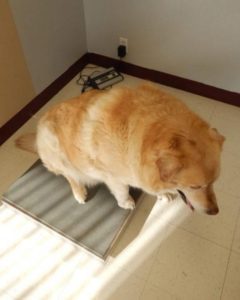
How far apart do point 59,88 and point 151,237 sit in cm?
156

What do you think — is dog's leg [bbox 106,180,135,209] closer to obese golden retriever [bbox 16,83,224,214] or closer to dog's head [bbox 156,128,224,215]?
obese golden retriever [bbox 16,83,224,214]

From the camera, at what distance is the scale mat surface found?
1.57 m

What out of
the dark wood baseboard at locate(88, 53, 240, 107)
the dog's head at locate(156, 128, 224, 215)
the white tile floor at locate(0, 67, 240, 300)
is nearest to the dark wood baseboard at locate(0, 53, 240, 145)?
the dark wood baseboard at locate(88, 53, 240, 107)

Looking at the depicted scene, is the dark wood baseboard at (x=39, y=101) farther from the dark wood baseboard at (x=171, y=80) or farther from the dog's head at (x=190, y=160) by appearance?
the dog's head at (x=190, y=160)

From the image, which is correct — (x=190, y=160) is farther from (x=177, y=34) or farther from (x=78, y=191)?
(x=177, y=34)

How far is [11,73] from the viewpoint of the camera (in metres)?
1.97

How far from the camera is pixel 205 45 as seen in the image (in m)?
2.14

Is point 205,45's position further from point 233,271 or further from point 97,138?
point 233,271

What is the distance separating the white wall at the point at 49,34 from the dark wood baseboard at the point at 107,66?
0.07m

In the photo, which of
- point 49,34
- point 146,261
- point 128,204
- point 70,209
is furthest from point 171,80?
point 146,261

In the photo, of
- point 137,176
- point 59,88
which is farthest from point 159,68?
point 137,176

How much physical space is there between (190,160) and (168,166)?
0.08 meters

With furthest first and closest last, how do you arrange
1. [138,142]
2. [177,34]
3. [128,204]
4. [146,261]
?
[177,34] < [128,204] < [146,261] < [138,142]

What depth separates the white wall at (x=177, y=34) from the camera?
199 centimetres
